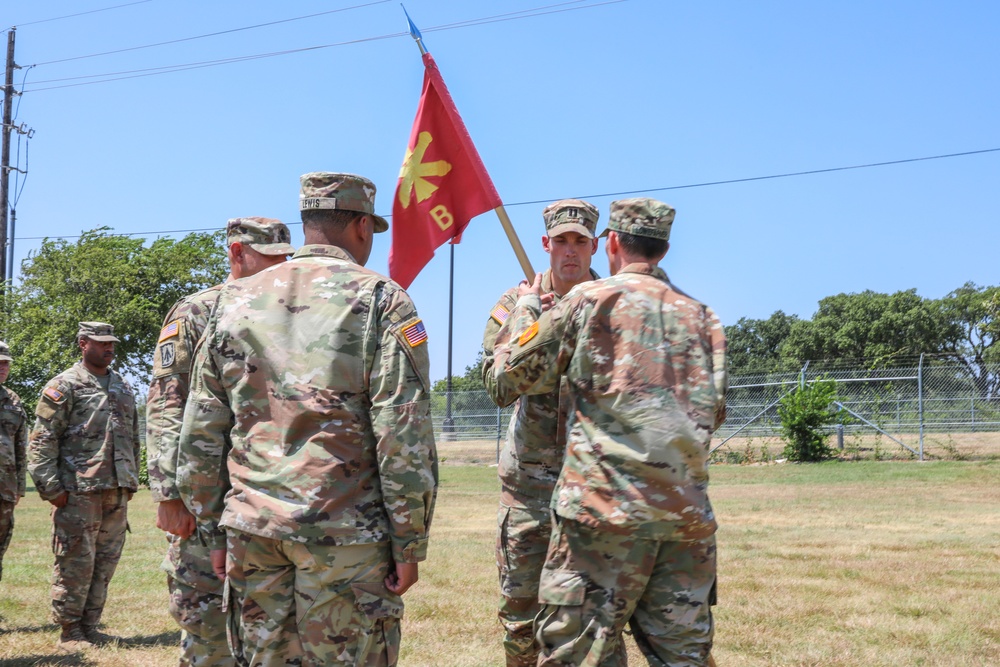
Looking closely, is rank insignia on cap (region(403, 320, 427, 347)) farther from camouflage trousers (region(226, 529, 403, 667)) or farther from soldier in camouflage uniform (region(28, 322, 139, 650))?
soldier in camouflage uniform (region(28, 322, 139, 650))

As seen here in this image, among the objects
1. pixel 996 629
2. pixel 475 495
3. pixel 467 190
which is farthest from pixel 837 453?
pixel 467 190

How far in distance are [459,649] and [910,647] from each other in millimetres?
2888

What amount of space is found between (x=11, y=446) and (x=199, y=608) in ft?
13.9

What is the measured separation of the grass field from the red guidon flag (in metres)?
2.58

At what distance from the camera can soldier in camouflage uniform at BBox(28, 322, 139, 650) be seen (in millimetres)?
7191

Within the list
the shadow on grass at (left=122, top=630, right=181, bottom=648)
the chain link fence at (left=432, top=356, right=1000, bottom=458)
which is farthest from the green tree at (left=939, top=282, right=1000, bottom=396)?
the shadow on grass at (left=122, top=630, right=181, bottom=648)

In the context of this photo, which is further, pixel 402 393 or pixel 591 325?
pixel 591 325

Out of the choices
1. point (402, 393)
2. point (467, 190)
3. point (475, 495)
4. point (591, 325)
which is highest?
point (467, 190)

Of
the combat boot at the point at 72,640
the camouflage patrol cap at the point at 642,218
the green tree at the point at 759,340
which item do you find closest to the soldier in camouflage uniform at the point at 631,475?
the camouflage patrol cap at the point at 642,218

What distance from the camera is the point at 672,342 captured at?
12.3 ft

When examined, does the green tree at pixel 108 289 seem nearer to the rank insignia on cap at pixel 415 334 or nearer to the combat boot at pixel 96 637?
the combat boot at pixel 96 637

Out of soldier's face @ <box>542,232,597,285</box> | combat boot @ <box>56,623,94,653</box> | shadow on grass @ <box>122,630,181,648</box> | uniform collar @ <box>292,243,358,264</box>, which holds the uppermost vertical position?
soldier's face @ <box>542,232,597,285</box>

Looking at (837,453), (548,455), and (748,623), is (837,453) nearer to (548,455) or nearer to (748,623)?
(748,623)

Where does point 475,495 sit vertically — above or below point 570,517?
below
